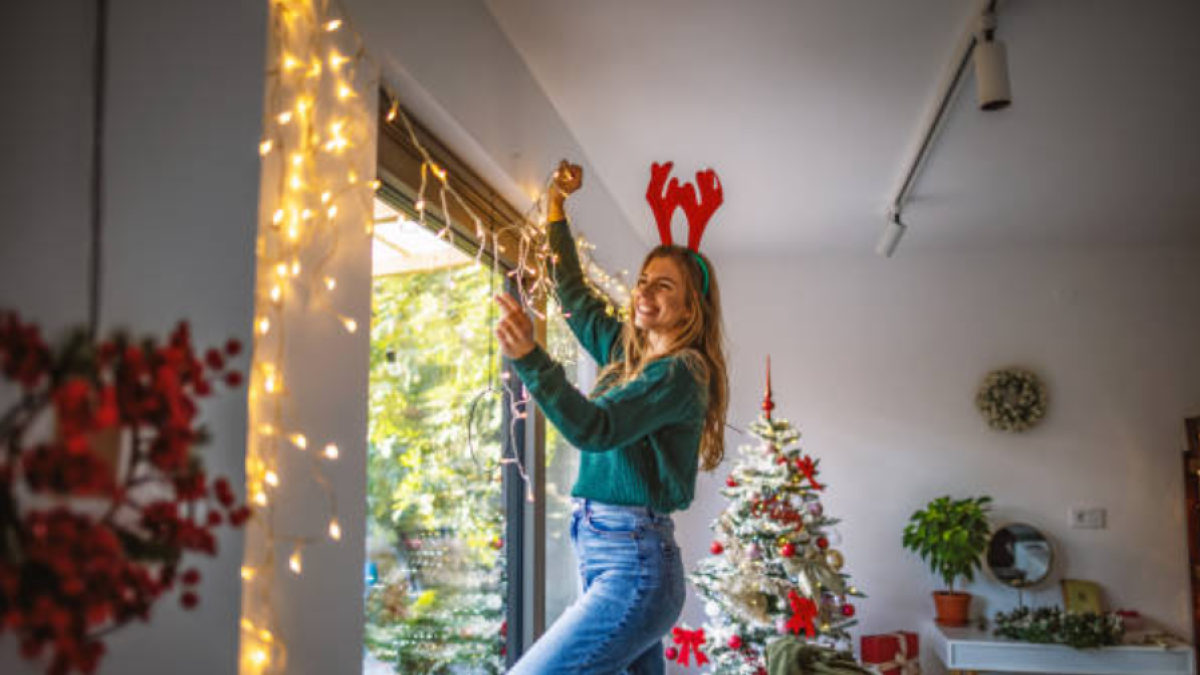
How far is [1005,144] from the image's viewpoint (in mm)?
3484

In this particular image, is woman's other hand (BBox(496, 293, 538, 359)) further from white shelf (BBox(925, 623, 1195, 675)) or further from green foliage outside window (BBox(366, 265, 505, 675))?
white shelf (BBox(925, 623, 1195, 675))

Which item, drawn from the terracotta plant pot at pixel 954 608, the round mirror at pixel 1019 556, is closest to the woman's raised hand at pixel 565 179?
the terracotta plant pot at pixel 954 608

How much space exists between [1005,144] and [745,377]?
2.37 m

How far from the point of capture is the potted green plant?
15.3 ft

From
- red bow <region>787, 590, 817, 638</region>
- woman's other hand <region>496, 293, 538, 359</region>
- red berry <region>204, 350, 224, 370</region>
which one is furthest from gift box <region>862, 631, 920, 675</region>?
red berry <region>204, 350, 224, 370</region>

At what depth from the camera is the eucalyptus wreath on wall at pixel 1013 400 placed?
508cm

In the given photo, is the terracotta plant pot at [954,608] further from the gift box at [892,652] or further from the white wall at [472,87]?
the white wall at [472,87]

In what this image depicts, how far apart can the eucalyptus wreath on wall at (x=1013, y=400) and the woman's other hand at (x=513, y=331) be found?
4.47 metres

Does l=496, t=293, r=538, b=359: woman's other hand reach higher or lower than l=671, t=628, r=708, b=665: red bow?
higher

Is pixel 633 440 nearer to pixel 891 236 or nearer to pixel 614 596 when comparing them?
pixel 614 596

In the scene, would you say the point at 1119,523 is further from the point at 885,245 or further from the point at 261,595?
the point at 261,595

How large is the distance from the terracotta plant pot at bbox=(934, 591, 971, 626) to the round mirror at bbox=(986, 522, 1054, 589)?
0.28 m

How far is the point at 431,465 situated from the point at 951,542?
11.6 ft

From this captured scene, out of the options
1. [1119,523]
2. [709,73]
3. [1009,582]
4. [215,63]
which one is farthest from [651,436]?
[1119,523]
